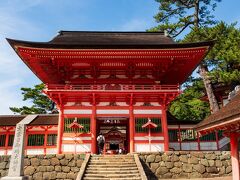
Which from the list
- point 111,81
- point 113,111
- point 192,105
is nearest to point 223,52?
point 192,105

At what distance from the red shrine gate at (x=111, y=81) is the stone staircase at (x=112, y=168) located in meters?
2.50

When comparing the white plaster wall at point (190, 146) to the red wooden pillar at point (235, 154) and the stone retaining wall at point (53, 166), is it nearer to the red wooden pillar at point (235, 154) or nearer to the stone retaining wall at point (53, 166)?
the stone retaining wall at point (53, 166)

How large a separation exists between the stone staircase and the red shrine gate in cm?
250

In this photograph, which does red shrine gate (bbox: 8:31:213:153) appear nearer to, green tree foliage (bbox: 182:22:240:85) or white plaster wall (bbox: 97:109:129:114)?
white plaster wall (bbox: 97:109:129:114)

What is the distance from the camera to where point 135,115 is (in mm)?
19500

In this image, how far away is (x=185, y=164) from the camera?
17297 mm

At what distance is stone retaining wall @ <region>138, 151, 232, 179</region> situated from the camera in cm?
1703

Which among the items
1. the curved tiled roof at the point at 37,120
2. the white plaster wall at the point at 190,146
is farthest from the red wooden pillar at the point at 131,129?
the curved tiled roof at the point at 37,120

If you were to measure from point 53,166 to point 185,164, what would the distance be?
8.91m

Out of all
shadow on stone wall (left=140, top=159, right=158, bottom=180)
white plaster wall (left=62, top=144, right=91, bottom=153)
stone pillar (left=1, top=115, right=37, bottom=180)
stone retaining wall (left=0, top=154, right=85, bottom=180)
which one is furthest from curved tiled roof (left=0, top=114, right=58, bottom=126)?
stone pillar (left=1, top=115, right=37, bottom=180)

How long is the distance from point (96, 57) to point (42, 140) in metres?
8.45

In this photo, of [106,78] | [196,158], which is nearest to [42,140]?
[106,78]

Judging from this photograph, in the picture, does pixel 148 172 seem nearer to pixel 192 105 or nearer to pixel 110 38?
pixel 110 38

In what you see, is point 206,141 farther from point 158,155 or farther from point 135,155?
point 135,155
